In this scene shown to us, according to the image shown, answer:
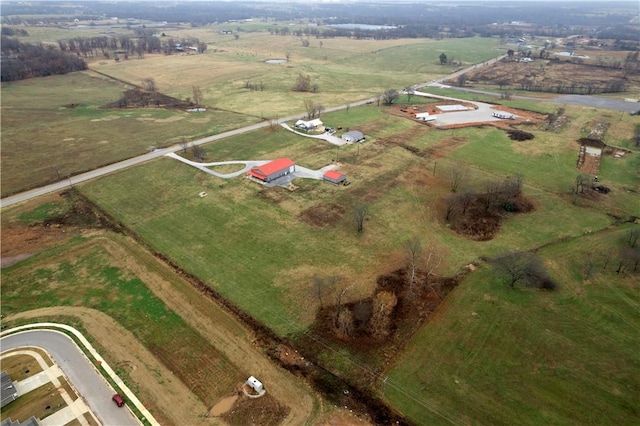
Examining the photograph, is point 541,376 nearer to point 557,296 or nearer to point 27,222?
point 557,296

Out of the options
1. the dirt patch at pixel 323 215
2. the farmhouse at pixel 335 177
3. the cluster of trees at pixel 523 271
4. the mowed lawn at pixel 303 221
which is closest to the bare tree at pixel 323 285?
the mowed lawn at pixel 303 221

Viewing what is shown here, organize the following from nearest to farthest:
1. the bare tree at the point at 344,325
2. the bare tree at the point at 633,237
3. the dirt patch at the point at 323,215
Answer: the bare tree at the point at 344,325
the bare tree at the point at 633,237
the dirt patch at the point at 323,215

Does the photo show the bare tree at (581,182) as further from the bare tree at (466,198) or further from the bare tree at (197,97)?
the bare tree at (197,97)

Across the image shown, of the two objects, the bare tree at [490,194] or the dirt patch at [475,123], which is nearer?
the bare tree at [490,194]

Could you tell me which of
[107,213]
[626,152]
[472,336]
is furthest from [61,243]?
[626,152]

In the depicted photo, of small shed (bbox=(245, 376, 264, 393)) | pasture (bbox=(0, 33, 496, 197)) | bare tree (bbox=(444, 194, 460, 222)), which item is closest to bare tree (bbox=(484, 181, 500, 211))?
bare tree (bbox=(444, 194, 460, 222))

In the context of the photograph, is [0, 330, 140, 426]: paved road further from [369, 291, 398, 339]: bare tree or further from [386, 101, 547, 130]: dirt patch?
[386, 101, 547, 130]: dirt patch
